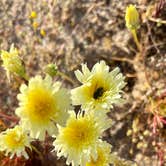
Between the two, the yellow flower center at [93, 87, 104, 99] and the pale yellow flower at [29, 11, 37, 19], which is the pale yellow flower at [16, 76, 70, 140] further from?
the pale yellow flower at [29, 11, 37, 19]

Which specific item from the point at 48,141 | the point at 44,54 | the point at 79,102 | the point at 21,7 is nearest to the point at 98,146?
the point at 79,102

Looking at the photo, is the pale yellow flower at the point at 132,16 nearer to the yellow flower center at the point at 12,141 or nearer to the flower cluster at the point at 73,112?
the flower cluster at the point at 73,112

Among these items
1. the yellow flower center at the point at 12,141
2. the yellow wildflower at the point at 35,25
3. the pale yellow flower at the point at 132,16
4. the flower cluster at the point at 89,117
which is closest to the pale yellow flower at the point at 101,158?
the flower cluster at the point at 89,117

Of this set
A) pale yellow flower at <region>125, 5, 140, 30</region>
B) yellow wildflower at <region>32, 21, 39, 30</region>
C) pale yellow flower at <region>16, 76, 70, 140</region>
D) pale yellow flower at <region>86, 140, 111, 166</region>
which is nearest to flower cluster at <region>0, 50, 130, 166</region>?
pale yellow flower at <region>16, 76, 70, 140</region>

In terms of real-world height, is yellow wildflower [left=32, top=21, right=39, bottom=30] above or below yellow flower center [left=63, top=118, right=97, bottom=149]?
above

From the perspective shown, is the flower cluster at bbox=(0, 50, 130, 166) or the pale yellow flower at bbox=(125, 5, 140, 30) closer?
the flower cluster at bbox=(0, 50, 130, 166)

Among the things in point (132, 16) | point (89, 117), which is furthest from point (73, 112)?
point (132, 16)

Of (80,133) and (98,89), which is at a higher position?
(98,89)

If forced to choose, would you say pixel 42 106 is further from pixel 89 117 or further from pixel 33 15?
pixel 33 15
